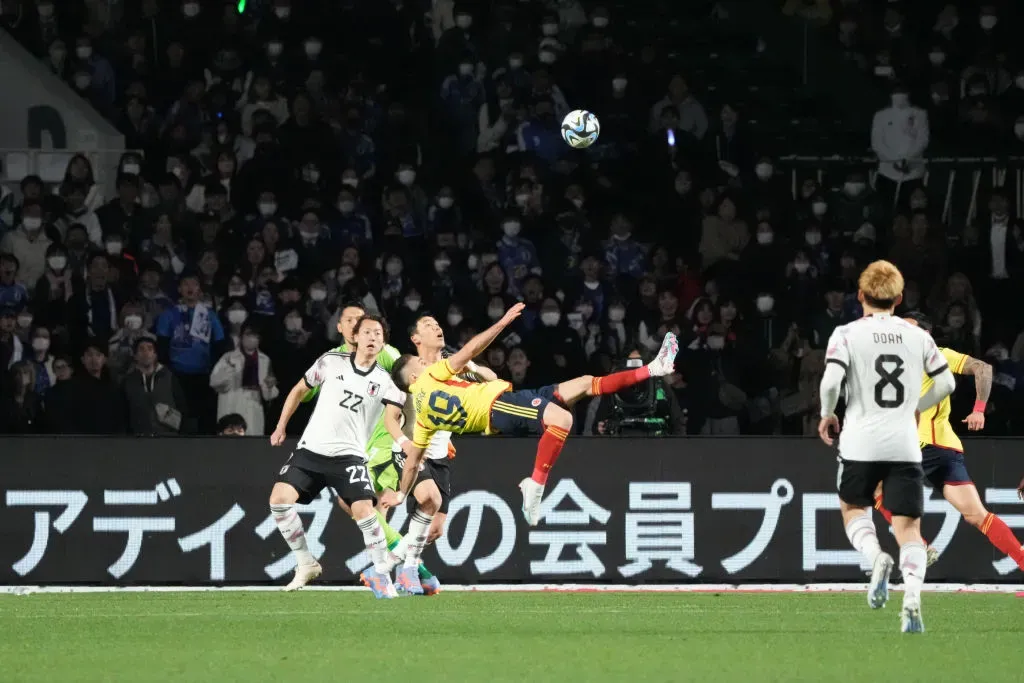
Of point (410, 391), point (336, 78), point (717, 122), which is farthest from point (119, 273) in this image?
point (717, 122)

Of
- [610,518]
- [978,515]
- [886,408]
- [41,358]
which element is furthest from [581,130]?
[886,408]

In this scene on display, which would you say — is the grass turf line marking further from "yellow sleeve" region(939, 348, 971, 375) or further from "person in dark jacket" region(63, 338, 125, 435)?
"yellow sleeve" region(939, 348, 971, 375)

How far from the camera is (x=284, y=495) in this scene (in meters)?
13.1

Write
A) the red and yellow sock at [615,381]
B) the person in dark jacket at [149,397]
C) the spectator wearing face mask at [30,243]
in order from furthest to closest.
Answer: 1. the spectator wearing face mask at [30,243]
2. the person in dark jacket at [149,397]
3. the red and yellow sock at [615,381]

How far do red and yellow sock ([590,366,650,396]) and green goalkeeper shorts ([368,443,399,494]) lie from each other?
7.46ft

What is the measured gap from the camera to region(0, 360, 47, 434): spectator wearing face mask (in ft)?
52.5

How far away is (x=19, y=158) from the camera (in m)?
19.5

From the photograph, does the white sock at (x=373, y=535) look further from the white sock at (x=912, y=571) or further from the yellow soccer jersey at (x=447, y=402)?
the white sock at (x=912, y=571)

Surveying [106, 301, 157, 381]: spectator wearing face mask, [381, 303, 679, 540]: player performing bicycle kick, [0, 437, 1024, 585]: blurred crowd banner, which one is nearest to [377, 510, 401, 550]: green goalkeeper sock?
[381, 303, 679, 540]: player performing bicycle kick

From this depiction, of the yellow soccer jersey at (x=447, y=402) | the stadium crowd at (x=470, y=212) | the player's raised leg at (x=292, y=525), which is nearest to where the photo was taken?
the yellow soccer jersey at (x=447, y=402)

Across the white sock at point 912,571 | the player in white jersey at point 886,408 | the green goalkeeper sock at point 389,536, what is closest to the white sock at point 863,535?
the player in white jersey at point 886,408

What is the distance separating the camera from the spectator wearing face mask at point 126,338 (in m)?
16.7

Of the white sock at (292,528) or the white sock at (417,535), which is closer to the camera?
the white sock at (292,528)

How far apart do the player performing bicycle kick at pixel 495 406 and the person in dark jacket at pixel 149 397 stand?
12.7ft
